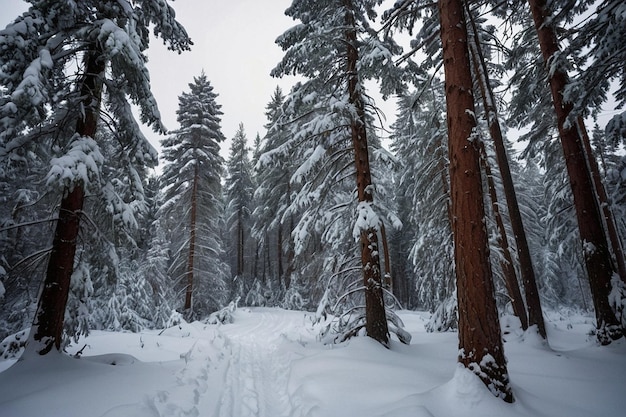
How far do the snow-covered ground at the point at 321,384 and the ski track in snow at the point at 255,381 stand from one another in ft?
0.08

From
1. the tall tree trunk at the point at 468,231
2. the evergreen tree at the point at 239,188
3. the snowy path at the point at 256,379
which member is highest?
the evergreen tree at the point at 239,188

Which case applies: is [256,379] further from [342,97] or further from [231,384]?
[342,97]

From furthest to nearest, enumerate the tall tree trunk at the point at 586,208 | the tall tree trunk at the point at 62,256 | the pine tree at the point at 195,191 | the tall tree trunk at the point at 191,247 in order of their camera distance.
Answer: the pine tree at the point at 195,191 → the tall tree trunk at the point at 191,247 → the tall tree trunk at the point at 586,208 → the tall tree trunk at the point at 62,256

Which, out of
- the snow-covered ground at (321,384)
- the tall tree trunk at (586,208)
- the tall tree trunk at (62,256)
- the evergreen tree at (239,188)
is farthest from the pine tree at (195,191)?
the tall tree trunk at (586,208)

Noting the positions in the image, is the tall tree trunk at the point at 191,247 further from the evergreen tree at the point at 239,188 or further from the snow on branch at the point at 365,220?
the snow on branch at the point at 365,220

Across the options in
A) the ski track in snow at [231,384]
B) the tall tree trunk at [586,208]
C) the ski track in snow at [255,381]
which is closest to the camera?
the ski track in snow at [231,384]

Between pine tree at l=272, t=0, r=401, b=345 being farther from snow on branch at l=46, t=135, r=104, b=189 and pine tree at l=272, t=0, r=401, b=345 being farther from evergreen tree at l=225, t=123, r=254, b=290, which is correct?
evergreen tree at l=225, t=123, r=254, b=290

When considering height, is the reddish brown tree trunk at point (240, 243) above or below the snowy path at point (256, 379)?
above

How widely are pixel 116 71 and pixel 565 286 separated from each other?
155 ft

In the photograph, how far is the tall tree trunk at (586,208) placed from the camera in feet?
21.7

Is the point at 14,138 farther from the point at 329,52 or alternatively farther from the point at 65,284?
the point at 329,52

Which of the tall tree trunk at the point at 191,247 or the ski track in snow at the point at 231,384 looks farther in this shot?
the tall tree trunk at the point at 191,247

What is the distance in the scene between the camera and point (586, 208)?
7188 mm

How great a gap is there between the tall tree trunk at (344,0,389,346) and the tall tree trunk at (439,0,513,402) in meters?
3.01
